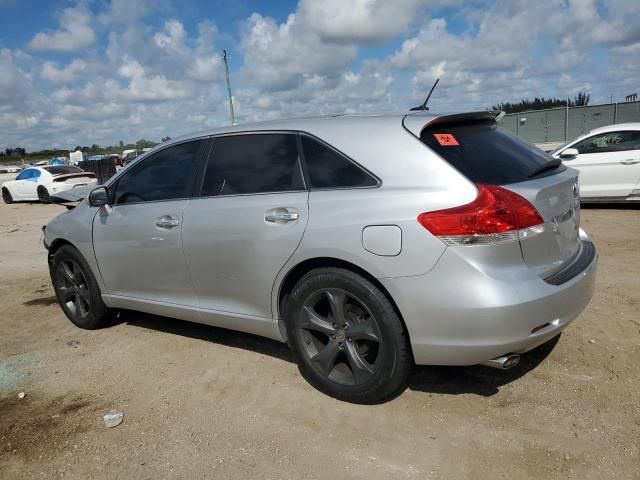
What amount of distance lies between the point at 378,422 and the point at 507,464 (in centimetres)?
72

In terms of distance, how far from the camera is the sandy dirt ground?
2.69 metres

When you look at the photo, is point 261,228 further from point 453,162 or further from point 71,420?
point 71,420

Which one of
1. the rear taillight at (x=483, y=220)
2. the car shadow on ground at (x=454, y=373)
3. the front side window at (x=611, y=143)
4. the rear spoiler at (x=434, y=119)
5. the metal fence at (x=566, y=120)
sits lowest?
the metal fence at (x=566, y=120)

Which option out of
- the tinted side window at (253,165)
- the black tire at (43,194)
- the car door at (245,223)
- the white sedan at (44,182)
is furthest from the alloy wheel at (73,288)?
the black tire at (43,194)

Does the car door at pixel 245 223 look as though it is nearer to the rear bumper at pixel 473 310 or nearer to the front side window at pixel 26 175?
the rear bumper at pixel 473 310

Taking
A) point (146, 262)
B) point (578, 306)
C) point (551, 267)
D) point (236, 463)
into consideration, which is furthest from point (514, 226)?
point (146, 262)

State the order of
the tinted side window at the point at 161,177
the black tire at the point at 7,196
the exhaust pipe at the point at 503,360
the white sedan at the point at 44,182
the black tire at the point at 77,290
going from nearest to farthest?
the exhaust pipe at the point at 503,360
the tinted side window at the point at 161,177
the black tire at the point at 77,290
the white sedan at the point at 44,182
the black tire at the point at 7,196

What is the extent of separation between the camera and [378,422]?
3.03 meters

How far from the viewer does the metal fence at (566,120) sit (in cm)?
2444

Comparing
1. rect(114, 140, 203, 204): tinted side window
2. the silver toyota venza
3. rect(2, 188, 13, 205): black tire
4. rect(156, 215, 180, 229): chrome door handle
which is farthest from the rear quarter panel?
rect(2, 188, 13, 205): black tire

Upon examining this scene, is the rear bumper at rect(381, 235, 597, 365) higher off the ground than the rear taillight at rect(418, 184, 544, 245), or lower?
lower

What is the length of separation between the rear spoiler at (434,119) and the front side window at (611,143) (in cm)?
721

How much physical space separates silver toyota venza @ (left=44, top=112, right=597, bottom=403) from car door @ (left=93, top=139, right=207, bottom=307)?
0.06ft

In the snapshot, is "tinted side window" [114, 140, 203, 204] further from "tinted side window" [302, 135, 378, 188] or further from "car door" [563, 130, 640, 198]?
"car door" [563, 130, 640, 198]
